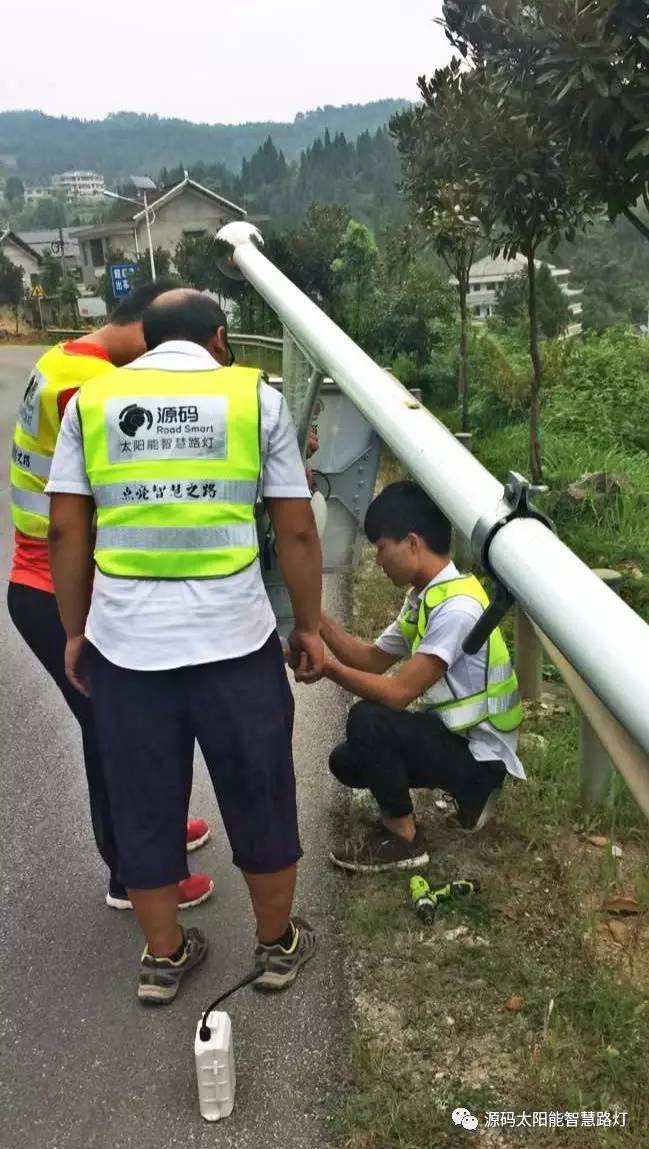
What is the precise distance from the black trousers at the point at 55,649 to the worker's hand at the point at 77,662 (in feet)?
0.59

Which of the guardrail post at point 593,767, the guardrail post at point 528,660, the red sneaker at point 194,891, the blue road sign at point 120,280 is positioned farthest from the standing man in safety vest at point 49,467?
the blue road sign at point 120,280

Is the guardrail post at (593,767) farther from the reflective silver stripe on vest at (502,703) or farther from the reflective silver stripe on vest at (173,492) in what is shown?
the reflective silver stripe on vest at (173,492)

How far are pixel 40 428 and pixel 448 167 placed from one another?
29.7 ft

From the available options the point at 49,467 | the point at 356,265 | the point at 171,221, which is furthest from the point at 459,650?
the point at 171,221

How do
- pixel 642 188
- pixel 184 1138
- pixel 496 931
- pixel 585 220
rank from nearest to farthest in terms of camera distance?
pixel 184 1138, pixel 496 931, pixel 642 188, pixel 585 220

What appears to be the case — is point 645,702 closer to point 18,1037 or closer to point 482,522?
point 482,522

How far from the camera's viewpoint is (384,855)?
Result: 3221mm


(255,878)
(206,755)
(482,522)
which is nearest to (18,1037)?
(255,878)

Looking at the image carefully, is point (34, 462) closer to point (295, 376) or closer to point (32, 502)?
point (32, 502)

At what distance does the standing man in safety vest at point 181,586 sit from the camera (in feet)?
7.38

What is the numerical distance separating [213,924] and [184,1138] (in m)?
0.80

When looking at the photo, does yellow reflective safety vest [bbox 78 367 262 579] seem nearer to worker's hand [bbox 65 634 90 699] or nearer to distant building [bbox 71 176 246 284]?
worker's hand [bbox 65 634 90 699]

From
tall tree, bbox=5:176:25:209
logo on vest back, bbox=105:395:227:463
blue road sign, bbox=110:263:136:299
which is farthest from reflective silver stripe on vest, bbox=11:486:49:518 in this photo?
tall tree, bbox=5:176:25:209

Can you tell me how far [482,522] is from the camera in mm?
1302
